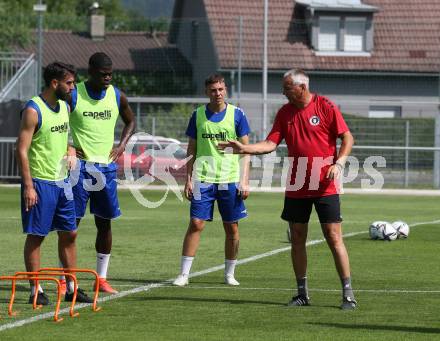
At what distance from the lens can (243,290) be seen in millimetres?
12211

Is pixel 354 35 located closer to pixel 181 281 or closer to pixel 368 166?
pixel 368 166

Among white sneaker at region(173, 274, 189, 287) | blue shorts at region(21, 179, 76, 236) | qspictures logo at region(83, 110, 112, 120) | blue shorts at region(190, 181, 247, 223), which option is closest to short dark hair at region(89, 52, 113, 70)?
qspictures logo at region(83, 110, 112, 120)

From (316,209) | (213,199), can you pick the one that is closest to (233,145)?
(316,209)

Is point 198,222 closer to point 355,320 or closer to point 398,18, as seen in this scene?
point 355,320

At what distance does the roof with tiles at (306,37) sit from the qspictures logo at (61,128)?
120 ft

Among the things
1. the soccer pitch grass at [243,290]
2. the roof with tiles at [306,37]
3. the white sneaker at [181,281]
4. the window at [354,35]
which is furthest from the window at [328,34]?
the white sneaker at [181,281]

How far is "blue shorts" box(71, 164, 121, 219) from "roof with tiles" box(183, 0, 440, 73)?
35766mm

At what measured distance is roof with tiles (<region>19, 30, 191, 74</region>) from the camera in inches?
2074

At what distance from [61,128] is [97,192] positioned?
1.22m

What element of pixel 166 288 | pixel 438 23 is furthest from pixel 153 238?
pixel 438 23

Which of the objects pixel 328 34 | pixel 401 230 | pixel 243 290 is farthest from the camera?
pixel 328 34

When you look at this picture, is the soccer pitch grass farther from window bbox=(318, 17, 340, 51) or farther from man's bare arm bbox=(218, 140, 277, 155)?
window bbox=(318, 17, 340, 51)

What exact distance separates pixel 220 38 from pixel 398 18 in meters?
7.81

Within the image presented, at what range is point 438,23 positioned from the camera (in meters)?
49.9
